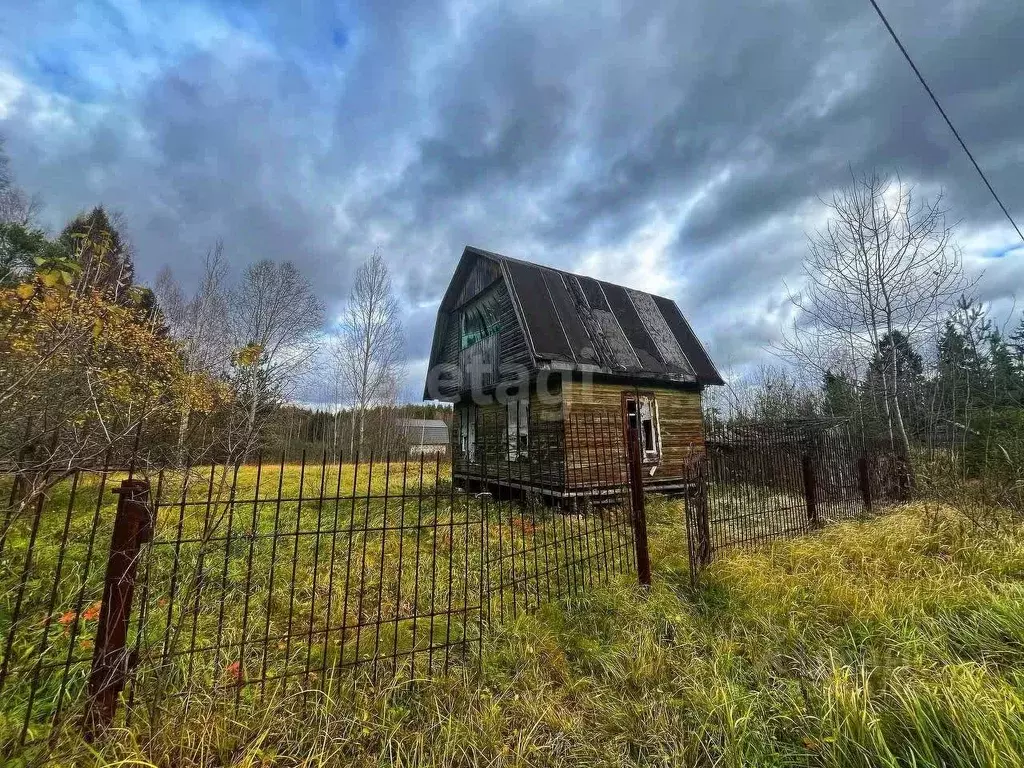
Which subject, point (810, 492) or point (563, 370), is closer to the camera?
point (810, 492)

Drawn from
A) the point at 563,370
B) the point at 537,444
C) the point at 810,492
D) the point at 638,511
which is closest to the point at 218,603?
the point at 638,511

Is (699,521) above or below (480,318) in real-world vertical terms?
below

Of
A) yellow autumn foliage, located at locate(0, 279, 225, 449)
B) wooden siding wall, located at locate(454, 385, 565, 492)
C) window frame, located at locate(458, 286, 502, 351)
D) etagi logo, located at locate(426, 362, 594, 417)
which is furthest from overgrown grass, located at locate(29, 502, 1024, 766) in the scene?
window frame, located at locate(458, 286, 502, 351)

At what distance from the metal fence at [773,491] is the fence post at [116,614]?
519cm

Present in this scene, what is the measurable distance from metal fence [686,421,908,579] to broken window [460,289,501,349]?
7.42m

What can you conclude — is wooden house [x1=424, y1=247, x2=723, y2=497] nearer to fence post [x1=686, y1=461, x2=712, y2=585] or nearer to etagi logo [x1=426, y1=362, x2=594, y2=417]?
etagi logo [x1=426, y1=362, x2=594, y2=417]

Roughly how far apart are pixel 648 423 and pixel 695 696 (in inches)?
395

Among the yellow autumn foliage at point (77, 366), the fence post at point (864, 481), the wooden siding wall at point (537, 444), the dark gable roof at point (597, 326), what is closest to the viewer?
the yellow autumn foliage at point (77, 366)

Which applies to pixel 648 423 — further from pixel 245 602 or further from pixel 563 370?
pixel 245 602

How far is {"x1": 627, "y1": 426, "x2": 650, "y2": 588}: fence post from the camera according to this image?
494cm

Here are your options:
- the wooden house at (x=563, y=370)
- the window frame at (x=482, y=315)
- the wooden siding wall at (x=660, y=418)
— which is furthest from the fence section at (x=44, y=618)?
the window frame at (x=482, y=315)

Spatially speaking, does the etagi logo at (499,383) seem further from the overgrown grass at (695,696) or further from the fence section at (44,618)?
the fence section at (44,618)

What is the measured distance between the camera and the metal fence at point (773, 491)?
18.5 ft

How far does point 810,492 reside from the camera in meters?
7.64
